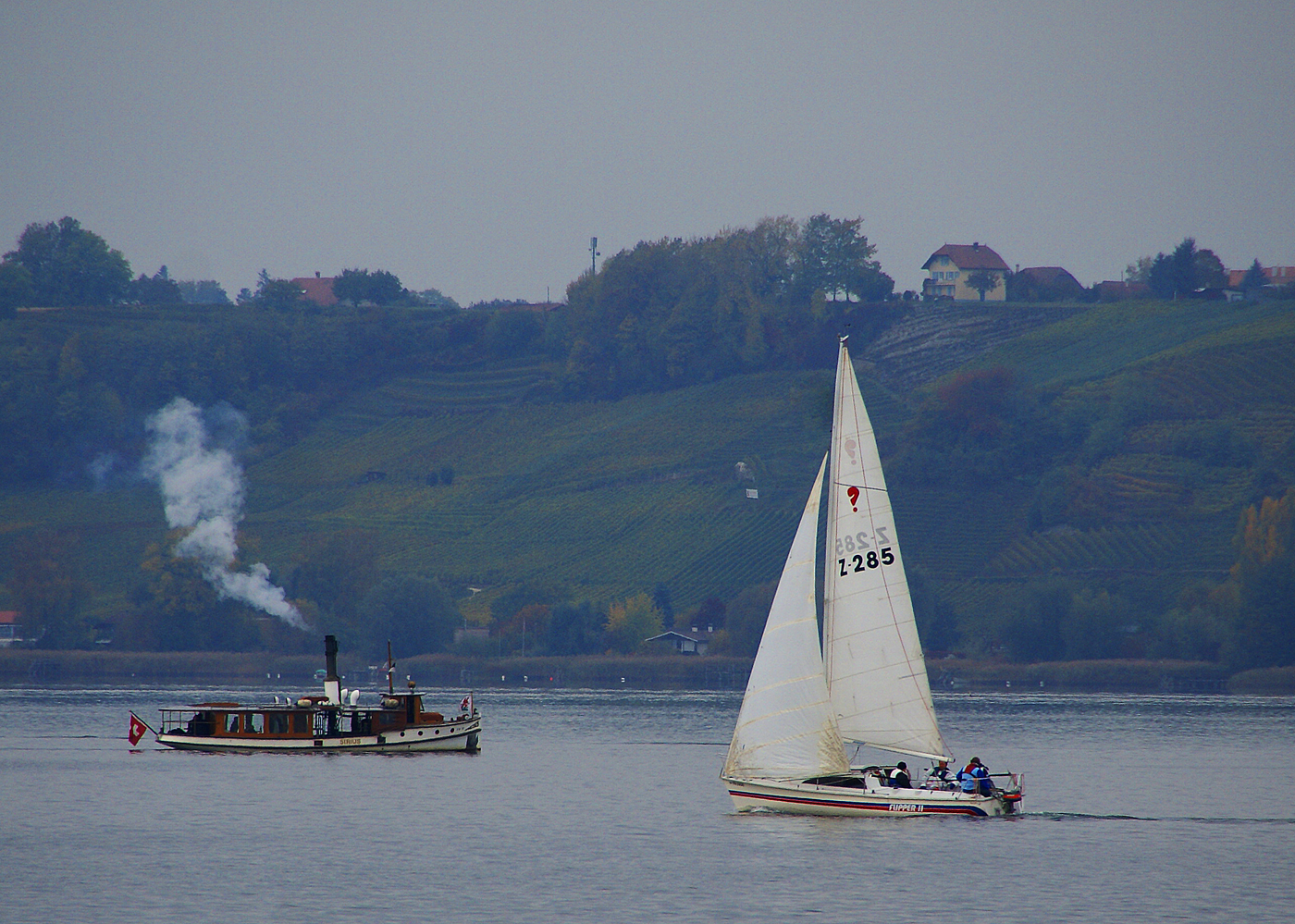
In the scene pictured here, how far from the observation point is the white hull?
103 meters

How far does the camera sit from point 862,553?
6181 cm

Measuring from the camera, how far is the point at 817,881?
5738 centimetres

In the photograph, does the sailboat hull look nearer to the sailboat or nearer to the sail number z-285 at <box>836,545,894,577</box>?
the sailboat

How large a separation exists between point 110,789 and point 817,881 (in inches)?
1548

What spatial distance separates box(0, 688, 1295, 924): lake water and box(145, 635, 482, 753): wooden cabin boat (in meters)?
1.20

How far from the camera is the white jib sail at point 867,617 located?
202ft

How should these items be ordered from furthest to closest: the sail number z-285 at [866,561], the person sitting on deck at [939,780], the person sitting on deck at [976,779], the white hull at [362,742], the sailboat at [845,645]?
the white hull at [362,742], the person sitting on deck at [939,780], the person sitting on deck at [976,779], the sail number z-285 at [866,561], the sailboat at [845,645]

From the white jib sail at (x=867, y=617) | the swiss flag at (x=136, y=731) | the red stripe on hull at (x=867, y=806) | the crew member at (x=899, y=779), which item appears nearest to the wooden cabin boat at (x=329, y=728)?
the swiss flag at (x=136, y=731)

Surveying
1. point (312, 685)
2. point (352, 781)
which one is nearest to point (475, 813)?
point (352, 781)

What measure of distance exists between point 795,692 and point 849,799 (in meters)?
5.10

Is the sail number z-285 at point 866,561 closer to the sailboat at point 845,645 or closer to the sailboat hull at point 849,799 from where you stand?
the sailboat at point 845,645

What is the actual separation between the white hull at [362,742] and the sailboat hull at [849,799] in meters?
40.1

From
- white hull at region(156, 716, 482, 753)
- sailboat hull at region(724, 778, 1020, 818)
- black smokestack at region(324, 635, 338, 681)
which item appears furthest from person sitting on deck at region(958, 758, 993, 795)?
black smokestack at region(324, 635, 338, 681)

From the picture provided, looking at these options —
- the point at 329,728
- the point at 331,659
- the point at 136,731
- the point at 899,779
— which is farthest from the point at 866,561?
the point at 136,731
